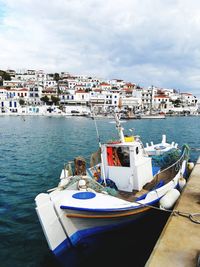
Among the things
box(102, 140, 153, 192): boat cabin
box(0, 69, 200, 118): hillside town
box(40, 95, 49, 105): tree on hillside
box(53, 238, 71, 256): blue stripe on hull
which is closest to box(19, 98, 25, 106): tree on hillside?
box(0, 69, 200, 118): hillside town

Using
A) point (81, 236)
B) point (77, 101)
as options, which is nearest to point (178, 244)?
point (81, 236)

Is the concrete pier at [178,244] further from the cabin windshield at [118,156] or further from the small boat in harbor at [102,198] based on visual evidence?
the cabin windshield at [118,156]

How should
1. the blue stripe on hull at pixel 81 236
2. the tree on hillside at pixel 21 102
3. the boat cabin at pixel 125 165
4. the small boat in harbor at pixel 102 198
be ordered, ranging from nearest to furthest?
the small boat in harbor at pixel 102 198, the blue stripe on hull at pixel 81 236, the boat cabin at pixel 125 165, the tree on hillside at pixel 21 102

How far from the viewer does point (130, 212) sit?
21.2 feet

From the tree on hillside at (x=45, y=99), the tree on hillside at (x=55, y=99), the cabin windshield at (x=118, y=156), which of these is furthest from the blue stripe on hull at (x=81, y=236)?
the tree on hillside at (x=55, y=99)

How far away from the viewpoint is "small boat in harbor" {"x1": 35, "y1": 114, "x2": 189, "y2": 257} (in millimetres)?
5656

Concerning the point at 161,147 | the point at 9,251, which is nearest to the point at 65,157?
the point at 161,147

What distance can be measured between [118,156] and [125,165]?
0.45 meters

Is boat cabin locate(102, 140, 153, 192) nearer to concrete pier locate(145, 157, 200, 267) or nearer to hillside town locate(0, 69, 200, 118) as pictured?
concrete pier locate(145, 157, 200, 267)

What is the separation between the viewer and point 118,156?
27.5 ft

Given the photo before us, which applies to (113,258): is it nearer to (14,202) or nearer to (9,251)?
(9,251)

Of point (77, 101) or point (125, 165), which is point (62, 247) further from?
point (77, 101)

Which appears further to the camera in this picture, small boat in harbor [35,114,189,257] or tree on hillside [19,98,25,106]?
tree on hillside [19,98,25,106]

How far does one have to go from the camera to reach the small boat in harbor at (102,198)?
5656 mm
